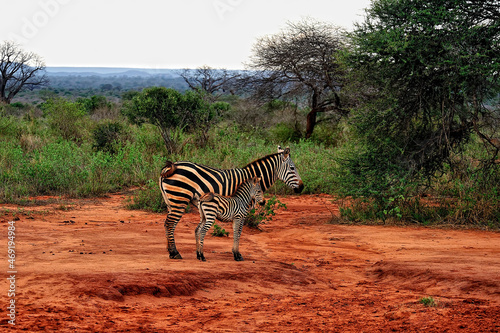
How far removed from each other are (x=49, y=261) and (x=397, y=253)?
5.11m

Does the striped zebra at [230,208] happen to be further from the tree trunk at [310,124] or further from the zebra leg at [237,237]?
the tree trunk at [310,124]


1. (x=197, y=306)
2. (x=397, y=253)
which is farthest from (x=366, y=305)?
(x=397, y=253)

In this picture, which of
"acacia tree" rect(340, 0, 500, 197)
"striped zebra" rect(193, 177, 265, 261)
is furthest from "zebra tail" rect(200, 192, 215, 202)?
"acacia tree" rect(340, 0, 500, 197)

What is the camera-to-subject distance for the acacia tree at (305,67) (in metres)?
22.1

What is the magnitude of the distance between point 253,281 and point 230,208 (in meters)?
1.17

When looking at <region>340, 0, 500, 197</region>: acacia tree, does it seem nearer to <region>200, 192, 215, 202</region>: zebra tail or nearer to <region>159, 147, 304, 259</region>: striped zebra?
<region>159, 147, 304, 259</region>: striped zebra

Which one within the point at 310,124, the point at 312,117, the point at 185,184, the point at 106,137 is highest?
the point at 312,117

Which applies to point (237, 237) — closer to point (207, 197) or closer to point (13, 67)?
point (207, 197)

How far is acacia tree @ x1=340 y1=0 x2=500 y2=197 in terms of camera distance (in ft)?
32.7

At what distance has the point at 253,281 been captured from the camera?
631 cm

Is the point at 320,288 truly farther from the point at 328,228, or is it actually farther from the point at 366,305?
the point at 328,228

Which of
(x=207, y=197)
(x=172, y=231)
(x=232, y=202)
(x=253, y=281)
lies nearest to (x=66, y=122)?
(x=172, y=231)

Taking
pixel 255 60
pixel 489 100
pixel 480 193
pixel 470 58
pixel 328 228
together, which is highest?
pixel 255 60

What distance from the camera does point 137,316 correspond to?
16.2 ft
